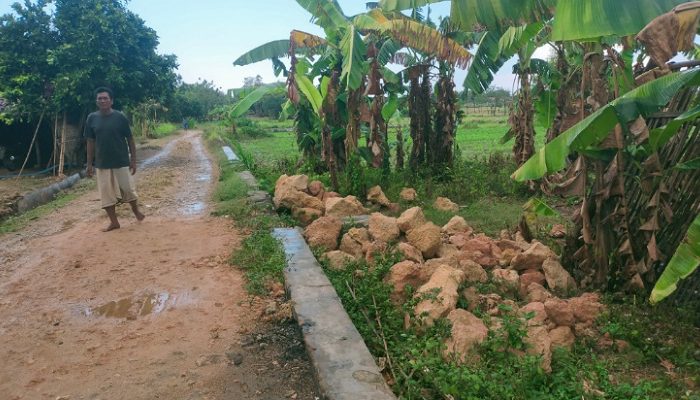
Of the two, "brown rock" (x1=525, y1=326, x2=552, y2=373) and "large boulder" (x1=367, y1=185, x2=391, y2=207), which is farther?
"large boulder" (x1=367, y1=185, x2=391, y2=207)

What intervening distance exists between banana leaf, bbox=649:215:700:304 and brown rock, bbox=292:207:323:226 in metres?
4.72

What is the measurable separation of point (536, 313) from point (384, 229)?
2216 mm

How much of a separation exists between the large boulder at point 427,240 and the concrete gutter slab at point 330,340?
1175mm

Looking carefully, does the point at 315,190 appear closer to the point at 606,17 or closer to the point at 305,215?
the point at 305,215

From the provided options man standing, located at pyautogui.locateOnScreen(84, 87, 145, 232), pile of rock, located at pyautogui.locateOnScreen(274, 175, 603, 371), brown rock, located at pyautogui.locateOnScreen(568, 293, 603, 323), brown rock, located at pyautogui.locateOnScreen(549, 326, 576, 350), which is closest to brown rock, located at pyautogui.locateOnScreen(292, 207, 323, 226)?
pile of rock, located at pyautogui.locateOnScreen(274, 175, 603, 371)

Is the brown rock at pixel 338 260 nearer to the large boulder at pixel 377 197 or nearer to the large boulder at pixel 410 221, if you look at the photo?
the large boulder at pixel 410 221

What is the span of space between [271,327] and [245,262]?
141 centimetres

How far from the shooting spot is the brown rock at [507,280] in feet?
14.7

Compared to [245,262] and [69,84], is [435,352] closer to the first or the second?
[245,262]

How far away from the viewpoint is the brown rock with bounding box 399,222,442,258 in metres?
5.32

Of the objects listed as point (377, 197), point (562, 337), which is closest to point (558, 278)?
point (562, 337)

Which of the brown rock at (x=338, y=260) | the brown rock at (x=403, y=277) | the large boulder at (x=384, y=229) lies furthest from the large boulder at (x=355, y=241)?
the brown rock at (x=403, y=277)

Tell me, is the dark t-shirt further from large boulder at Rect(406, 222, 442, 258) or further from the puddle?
large boulder at Rect(406, 222, 442, 258)

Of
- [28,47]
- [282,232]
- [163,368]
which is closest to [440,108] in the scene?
[282,232]
